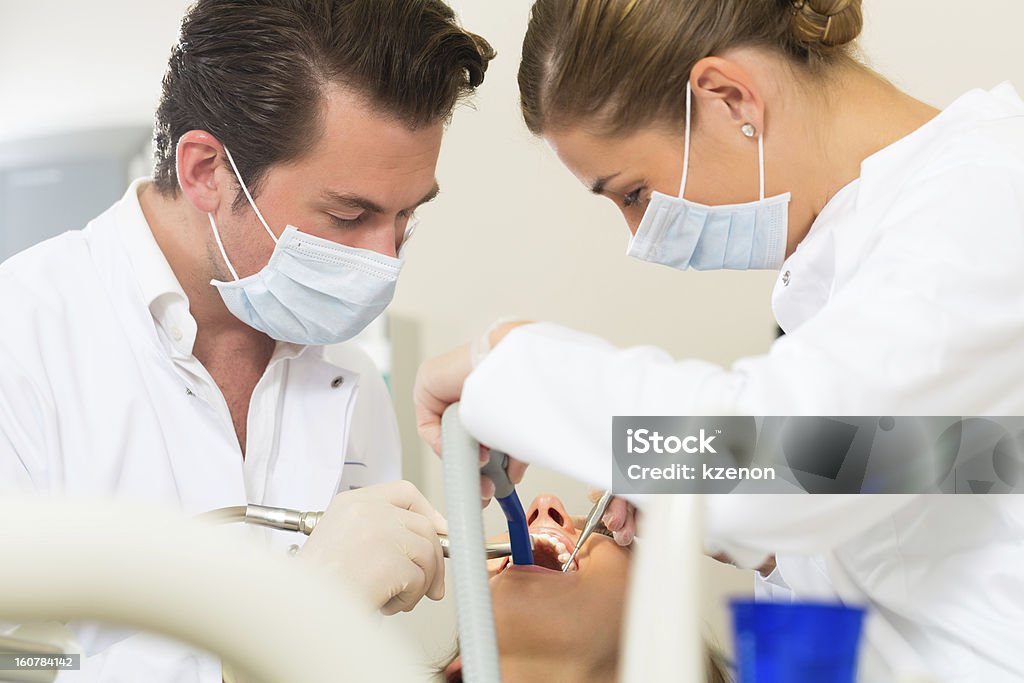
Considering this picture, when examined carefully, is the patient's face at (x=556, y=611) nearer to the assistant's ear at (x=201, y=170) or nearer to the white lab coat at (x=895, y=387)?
the white lab coat at (x=895, y=387)

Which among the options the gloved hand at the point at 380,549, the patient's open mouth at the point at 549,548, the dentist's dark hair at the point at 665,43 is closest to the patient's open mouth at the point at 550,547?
the patient's open mouth at the point at 549,548

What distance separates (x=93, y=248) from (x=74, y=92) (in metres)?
1.08

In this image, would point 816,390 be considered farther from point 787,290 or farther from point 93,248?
point 93,248

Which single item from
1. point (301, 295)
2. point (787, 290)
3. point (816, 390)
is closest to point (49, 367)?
point (301, 295)

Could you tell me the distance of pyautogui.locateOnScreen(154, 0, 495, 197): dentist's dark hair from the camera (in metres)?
1.43

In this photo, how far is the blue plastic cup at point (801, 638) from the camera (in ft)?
1.71

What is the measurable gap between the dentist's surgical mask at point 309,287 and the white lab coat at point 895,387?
2.35 ft

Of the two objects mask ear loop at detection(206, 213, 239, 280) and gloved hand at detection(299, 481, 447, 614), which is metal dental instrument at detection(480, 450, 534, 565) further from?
mask ear loop at detection(206, 213, 239, 280)

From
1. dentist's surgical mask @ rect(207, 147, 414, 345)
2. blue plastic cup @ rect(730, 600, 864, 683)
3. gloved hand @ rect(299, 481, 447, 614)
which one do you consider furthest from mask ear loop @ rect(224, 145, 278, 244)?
blue plastic cup @ rect(730, 600, 864, 683)

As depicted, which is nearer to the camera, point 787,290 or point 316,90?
point 787,290

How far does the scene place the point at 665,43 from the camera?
3.31ft

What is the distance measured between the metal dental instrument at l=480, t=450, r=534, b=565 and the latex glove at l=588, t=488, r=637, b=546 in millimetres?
106

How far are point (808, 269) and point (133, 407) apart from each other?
3.14ft

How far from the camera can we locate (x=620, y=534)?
127 cm
